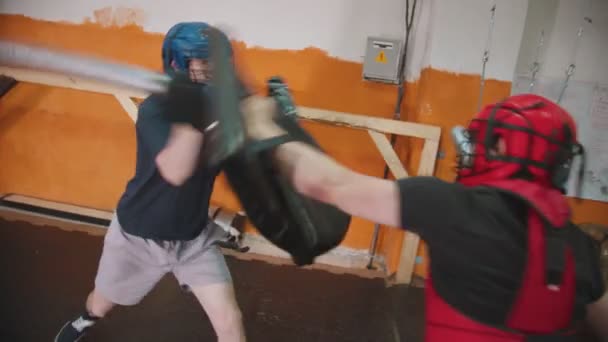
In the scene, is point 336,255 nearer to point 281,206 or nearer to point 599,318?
point 599,318

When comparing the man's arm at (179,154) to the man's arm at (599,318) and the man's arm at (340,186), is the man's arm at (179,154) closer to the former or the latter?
the man's arm at (340,186)

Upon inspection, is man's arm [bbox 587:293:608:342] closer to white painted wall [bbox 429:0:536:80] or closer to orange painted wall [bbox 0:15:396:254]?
white painted wall [bbox 429:0:536:80]

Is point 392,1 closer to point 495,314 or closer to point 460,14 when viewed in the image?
point 460,14

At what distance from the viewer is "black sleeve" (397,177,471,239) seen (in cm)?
86

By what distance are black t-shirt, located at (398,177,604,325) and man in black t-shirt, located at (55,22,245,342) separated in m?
0.78

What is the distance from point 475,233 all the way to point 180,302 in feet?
6.22

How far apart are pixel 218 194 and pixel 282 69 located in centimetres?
98

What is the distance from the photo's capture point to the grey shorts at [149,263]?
1.61 metres

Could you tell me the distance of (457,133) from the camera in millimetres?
1106

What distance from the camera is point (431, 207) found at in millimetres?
864

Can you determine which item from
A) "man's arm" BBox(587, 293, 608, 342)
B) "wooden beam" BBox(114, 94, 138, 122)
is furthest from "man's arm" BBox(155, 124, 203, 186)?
"wooden beam" BBox(114, 94, 138, 122)

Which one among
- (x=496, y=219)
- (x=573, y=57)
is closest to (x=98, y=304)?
(x=496, y=219)

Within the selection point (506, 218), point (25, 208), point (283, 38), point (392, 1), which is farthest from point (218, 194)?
point (506, 218)

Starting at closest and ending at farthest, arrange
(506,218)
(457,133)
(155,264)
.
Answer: (506,218), (457,133), (155,264)
